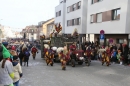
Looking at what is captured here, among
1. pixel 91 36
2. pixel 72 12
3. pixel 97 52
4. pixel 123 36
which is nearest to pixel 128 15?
pixel 123 36

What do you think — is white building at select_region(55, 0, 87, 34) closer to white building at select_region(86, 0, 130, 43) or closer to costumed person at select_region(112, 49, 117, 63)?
white building at select_region(86, 0, 130, 43)

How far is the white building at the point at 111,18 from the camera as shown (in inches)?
656

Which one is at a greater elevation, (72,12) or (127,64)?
(72,12)

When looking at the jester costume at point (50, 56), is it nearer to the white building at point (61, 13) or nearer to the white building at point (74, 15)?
the white building at point (74, 15)

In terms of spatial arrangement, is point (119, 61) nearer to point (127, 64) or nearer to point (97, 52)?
point (127, 64)

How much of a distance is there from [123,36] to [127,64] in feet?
16.4

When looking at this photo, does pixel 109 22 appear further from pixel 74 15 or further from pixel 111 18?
pixel 74 15

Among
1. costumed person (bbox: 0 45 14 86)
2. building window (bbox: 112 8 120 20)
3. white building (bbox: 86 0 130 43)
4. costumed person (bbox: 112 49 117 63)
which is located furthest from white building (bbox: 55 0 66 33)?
costumed person (bbox: 0 45 14 86)

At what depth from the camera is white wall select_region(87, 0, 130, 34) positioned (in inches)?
665

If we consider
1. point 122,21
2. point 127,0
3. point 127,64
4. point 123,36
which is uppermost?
point 127,0

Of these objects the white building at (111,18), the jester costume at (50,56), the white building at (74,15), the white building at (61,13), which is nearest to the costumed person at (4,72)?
the jester costume at (50,56)

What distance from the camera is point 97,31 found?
22062 mm

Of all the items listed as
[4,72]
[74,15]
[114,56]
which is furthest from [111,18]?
[4,72]

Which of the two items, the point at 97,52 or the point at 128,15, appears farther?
the point at 97,52
